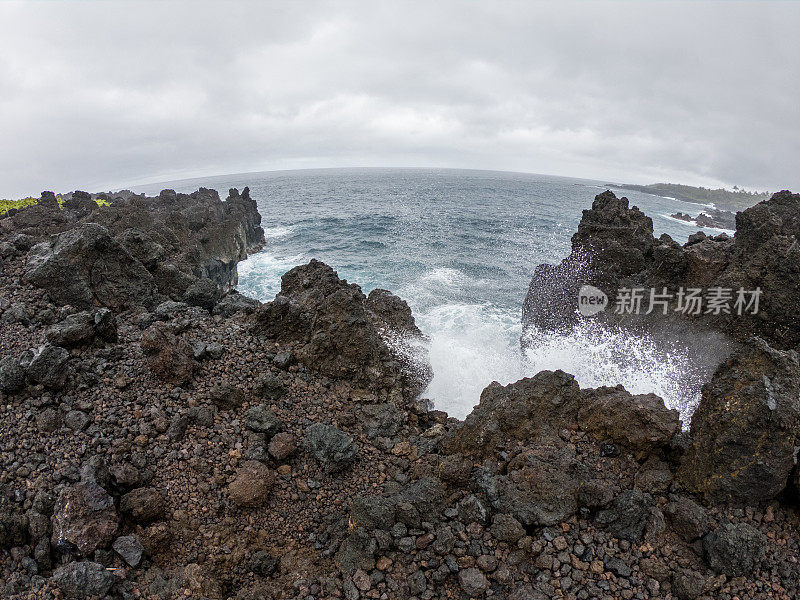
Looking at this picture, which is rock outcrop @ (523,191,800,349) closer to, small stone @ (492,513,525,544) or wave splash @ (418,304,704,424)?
wave splash @ (418,304,704,424)

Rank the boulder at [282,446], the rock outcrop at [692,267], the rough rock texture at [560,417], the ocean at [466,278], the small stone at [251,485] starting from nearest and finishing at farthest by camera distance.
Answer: the small stone at [251,485] < the rough rock texture at [560,417] < the boulder at [282,446] < the rock outcrop at [692,267] < the ocean at [466,278]

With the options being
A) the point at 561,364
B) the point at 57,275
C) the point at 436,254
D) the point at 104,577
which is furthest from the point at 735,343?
the point at 436,254

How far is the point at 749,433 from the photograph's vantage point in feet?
20.4

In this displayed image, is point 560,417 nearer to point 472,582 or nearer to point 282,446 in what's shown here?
point 472,582

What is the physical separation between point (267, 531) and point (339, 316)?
16.9 feet

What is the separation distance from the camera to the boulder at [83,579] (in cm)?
546

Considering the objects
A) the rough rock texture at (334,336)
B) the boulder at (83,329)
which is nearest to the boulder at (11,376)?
the boulder at (83,329)

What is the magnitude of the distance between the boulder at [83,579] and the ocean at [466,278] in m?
9.18

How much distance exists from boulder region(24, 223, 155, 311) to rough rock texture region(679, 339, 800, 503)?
45.2ft

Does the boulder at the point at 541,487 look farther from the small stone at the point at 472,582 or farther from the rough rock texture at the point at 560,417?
the small stone at the point at 472,582

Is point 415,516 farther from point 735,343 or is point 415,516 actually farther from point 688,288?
point 688,288

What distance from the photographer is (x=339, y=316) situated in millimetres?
10461

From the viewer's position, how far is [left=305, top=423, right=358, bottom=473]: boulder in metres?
7.62

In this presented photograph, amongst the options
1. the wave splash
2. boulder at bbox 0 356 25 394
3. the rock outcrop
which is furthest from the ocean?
boulder at bbox 0 356 25 394
